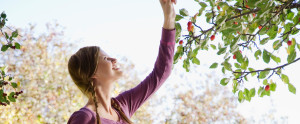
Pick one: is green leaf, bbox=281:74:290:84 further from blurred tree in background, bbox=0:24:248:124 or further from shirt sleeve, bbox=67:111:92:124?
blurred tree in background, bbox=0:24:248:124

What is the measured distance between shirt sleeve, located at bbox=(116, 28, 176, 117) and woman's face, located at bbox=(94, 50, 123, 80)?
199 millimetres

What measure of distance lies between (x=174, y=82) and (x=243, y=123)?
2436 mm

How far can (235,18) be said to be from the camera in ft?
6.63

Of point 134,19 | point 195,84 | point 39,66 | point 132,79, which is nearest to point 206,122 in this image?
point 195,84

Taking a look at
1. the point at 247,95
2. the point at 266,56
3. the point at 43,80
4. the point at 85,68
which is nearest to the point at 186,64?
the point at 247,95

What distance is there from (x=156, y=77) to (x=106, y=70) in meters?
0.28

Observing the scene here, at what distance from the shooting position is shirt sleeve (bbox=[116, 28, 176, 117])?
187 centimetres

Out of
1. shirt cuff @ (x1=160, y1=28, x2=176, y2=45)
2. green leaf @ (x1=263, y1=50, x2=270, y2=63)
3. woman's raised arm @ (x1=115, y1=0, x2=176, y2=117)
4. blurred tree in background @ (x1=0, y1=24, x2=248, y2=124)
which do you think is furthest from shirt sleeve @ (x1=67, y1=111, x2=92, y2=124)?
blurred tree in background @ (x1=0, y1=24, x2=248, y2=124)

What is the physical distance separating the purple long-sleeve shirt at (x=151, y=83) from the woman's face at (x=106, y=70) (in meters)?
0.19

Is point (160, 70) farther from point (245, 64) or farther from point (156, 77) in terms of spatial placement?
point (245, 64)

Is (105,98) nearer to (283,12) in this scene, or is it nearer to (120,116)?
(120,116)

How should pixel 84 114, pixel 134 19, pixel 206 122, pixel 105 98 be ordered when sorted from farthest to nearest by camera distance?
1. pixel 134 19
2. pixel 206 122
3. pixel 105 98
4. pixel 84 114

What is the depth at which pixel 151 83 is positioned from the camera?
198 cm

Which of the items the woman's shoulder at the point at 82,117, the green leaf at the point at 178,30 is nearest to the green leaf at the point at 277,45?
the green leaf at the point at 178,30
